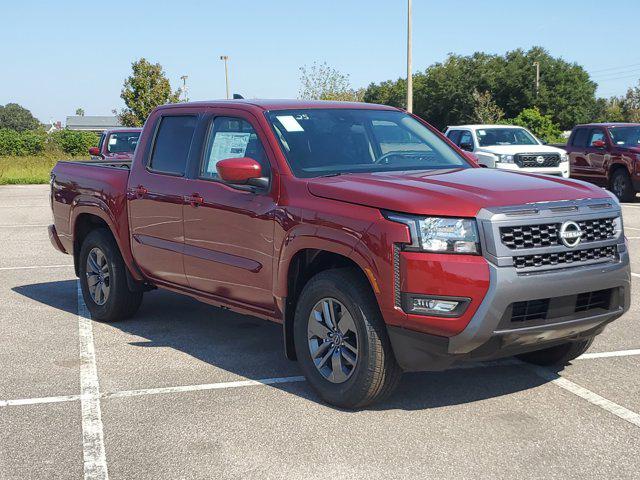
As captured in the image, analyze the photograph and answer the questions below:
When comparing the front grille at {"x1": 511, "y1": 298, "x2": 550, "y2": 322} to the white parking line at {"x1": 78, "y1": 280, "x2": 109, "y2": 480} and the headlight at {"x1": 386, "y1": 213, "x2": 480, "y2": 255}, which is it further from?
the white parking line at {"x1": 78, "y1": 280, "x2": 109, "y2": 480}

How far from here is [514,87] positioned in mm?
74250

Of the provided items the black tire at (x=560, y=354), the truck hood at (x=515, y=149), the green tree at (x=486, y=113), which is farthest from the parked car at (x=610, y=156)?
the green tree at (x=486, y=113)

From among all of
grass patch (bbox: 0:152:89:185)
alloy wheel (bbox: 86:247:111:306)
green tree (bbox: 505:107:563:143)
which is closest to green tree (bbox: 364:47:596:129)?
green tree (bbox: 505:107:563:143)

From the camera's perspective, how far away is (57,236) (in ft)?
26.7

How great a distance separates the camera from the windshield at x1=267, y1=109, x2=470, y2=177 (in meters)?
5.51

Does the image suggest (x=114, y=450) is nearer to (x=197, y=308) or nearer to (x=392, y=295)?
(x=392, y=295)

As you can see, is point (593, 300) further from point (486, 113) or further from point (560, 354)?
point (486, 113)

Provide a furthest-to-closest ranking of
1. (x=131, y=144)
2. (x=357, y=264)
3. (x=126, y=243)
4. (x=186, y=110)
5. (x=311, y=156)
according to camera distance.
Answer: (x=131, y=144) → (x=126, y=243) → (x=186, y=110) → (x=311, y=156) → (x=357, y=264)

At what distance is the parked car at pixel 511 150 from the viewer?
1808 centimetres

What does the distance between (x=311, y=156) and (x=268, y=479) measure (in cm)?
227

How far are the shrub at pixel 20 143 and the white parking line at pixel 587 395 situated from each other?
5076 centimetres

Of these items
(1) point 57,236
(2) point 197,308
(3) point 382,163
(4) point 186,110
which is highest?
(4) point 186,110

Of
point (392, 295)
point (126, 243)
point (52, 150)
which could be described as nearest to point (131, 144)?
point (126, 243)

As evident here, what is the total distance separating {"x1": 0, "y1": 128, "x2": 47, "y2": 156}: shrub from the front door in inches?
1944
